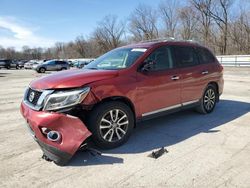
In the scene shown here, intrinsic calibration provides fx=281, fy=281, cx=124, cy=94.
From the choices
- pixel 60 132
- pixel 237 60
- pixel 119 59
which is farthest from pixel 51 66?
pixel 60 132

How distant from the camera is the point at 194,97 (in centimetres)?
633

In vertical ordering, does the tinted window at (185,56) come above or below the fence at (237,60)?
above

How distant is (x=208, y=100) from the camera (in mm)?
6855

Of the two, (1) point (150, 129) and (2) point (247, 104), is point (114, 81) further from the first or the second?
(2) point (247, 104)

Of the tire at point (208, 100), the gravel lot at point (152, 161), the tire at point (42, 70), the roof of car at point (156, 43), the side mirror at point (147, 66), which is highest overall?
the roof of car at point (156, 43)

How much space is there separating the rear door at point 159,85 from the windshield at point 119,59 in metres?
0.26

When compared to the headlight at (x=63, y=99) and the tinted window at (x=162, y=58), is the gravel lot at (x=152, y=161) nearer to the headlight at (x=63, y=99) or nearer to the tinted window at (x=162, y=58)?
the headlight at (x=63, y=99)

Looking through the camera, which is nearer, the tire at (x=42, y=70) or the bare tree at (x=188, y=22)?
the tire at (x=42, y=70)

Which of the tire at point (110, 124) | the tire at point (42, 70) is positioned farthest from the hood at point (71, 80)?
the tire at point (42, 70)

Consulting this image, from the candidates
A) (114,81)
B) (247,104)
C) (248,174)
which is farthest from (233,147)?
(247,104)

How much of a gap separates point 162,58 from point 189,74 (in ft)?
2.68

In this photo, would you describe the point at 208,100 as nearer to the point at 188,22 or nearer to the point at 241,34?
the point at 241,34

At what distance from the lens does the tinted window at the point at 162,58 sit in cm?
539

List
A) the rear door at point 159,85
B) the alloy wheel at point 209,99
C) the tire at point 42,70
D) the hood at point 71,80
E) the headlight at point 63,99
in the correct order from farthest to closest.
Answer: the tire at point 42,70, the alloy wheel at point 209,99, the rear door at point 159,85, the hood at point 71,80, the headlight at point 63,99
